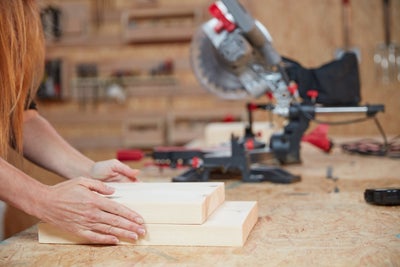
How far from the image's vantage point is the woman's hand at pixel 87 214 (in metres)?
1.09

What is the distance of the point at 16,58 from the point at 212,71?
3.62 feet

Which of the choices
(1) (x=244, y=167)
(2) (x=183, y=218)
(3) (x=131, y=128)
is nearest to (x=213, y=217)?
(2) (x=183, y=218)

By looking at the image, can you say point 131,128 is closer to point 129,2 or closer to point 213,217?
point 129,2

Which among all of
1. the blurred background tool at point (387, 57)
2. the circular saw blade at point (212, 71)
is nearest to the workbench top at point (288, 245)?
the circular saw blade at point (212, 71)

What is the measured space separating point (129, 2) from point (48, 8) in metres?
0.67

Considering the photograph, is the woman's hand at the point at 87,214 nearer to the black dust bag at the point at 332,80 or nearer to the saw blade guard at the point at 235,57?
the saw blade guard at the point at 235,57

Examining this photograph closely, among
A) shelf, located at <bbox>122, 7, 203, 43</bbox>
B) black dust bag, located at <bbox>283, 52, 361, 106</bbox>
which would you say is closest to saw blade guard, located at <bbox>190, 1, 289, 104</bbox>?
black dust bag, located at <bbox>283, 52, 361, 106</bbox>

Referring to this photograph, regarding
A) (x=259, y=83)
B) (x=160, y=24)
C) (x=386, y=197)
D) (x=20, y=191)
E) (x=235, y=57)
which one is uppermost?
(x=160, y=24)

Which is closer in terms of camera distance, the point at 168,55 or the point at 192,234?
the point at 192,234

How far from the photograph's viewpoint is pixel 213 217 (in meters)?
1.18

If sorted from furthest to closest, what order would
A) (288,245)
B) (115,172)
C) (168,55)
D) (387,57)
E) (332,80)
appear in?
(168,55), (387,57), (332,80), (115,172), (288,245)

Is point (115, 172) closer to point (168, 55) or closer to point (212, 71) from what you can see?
point (212, 71)

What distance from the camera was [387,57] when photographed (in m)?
4.36

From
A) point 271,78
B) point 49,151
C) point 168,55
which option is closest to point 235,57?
point 271,78
